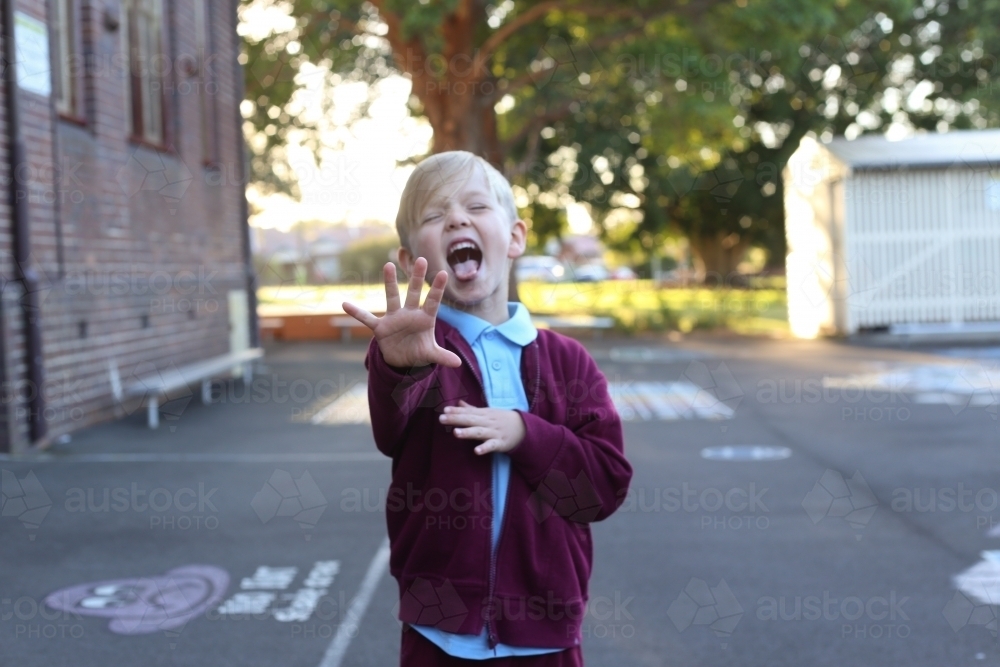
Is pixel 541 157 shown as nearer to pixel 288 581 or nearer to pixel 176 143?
pixel 176 143

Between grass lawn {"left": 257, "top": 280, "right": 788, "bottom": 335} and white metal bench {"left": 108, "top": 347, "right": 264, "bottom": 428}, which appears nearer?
white metal bench {"left": 108, "top": 347, "right": 264, "bottom": 428}

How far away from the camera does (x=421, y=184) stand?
256cm

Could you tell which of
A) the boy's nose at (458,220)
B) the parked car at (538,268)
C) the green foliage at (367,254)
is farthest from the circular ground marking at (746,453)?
the parked car at (538,268)

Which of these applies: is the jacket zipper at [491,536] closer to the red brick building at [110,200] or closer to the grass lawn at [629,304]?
the red brick building at [110,200]

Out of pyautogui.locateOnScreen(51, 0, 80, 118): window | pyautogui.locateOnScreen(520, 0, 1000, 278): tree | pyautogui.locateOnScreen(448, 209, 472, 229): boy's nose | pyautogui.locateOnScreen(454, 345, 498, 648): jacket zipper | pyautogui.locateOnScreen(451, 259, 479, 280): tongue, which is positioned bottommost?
pyautogui.locateOnScreen(454, 345, 498, 648): jacket zipper

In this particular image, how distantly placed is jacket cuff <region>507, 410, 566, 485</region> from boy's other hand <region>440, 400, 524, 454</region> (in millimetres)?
18

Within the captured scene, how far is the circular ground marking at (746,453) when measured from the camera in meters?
8.91

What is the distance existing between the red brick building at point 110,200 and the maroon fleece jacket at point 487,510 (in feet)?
22.8

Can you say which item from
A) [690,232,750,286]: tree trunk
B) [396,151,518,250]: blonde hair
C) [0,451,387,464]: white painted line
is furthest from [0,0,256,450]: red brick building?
[690,232,750,286]: tree trunk

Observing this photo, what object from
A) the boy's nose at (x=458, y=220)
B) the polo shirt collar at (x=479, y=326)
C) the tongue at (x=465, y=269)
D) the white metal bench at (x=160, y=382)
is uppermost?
the boy's nose at (x=458, y=220)

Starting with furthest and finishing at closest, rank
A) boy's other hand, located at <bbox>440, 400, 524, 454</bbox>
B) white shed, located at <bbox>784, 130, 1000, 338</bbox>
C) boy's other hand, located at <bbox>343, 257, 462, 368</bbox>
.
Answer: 1. white shed, located at <bbox>784, 130, 1000, 338</bbox>
2. boy's other hand, located at <bbox>440, 400, 524, 454</bbox>
3. boy's other hand, located at <bbox>343, 257, 462, 368</bbox>

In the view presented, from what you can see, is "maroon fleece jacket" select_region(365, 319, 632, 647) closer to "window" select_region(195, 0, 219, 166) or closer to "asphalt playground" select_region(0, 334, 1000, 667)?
"asphalt playground" select_region(0, 334, 1000, 667)

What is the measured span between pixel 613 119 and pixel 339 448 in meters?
20.0

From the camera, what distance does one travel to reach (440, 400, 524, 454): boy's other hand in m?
2.38
